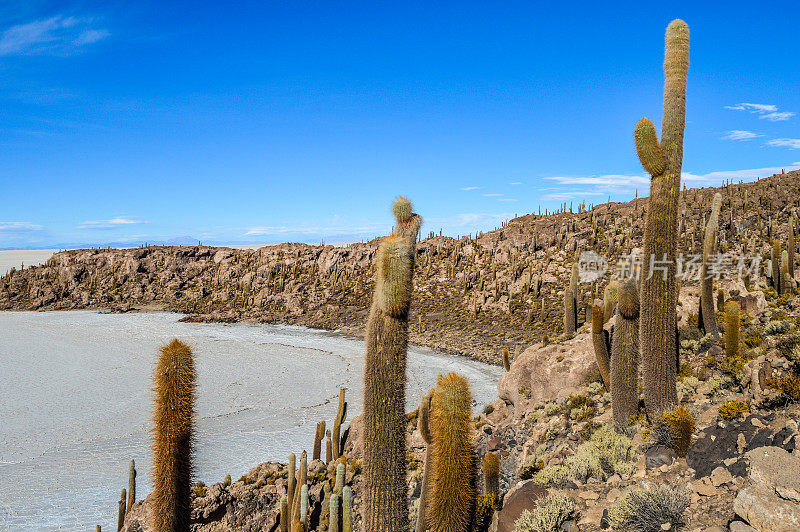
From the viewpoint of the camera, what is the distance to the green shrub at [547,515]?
6258mm

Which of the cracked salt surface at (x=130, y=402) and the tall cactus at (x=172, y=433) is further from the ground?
the tall cactus at (x=172, y=433)

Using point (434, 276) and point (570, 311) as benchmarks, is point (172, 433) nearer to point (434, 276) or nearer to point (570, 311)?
point (570, 311)

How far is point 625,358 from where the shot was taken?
30.3 feet

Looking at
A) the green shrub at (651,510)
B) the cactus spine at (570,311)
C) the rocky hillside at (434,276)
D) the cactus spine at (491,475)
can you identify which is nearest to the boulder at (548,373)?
the cactus spine at (570,311)

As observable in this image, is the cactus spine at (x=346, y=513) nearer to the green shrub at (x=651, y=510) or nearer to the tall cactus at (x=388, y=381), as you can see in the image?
the tall cactus at (x=388, y=381)

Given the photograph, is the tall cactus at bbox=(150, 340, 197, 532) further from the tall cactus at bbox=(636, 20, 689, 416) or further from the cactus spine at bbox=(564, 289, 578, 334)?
the cactus spine at bbox=(564, 289, 578, 334)

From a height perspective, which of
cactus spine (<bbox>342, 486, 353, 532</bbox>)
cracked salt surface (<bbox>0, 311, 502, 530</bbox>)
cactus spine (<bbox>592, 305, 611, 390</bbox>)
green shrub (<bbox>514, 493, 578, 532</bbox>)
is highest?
cactus spine (<bbox>592, 305, 611, 390</bbox>)

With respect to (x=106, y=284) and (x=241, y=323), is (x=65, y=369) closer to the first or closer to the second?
(x=241, y=323)

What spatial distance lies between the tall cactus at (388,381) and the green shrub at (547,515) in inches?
66.6

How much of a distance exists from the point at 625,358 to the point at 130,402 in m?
20.2

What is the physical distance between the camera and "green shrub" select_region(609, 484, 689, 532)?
5613 millimetres

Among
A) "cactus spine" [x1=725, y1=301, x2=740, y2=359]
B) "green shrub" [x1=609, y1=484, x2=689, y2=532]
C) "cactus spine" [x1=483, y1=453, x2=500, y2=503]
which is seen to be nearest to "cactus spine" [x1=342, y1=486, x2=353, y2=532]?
"cactus spine" [x1=483, y1=453, x2=500, y2=503]

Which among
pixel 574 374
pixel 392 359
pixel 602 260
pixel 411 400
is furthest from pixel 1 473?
pixel 602 260

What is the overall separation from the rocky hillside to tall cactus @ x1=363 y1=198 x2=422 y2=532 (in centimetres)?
1828
